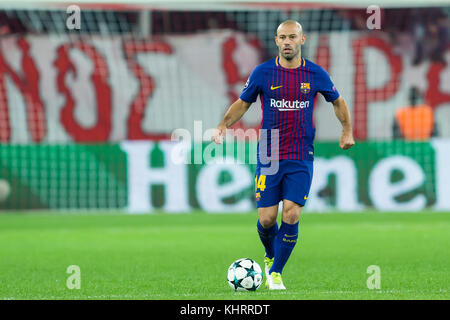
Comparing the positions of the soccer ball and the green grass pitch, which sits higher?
the soccer ball

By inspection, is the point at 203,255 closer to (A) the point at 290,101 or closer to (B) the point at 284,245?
(B) the point at 284,245

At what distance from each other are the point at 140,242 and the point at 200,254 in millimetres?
1938

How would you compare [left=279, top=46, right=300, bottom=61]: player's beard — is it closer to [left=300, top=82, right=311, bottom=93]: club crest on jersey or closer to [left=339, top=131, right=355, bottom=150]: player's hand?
[left=300, top=82, right=311, bottom=93]: club crest on jersey

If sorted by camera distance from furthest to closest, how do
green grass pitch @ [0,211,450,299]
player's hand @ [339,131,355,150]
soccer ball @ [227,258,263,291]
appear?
1. player's hand @ [339,131,355,150]
2. green grass pitch @ [0,211,450,299]
3. soccer ball @ [227,258,263,291]

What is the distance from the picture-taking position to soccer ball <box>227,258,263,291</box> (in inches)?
279

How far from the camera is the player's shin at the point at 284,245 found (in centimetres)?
735

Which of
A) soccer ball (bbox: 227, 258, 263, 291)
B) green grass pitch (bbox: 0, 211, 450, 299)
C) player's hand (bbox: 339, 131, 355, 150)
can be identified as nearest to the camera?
soccer ball (bbox: 227, 258, 263, 291)

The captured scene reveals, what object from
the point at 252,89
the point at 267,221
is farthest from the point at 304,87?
the point at 267,221

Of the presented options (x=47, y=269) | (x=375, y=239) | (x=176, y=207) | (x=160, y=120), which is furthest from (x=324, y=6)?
(x=47, y=269)

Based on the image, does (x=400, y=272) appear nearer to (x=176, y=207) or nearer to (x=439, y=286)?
(x=439, y=286)

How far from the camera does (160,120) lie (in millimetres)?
22078

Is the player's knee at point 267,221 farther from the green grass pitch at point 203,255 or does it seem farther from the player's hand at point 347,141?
the player's hand at point 347,141

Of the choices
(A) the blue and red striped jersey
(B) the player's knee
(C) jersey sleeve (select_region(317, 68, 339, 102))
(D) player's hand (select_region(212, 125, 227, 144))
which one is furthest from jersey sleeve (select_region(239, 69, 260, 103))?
(B) the player's knee

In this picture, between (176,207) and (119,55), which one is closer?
(176,207)
